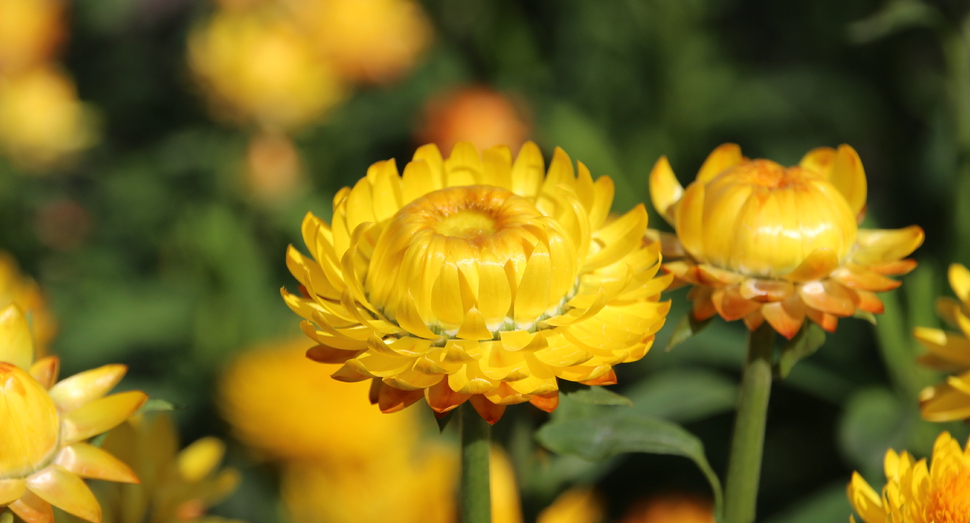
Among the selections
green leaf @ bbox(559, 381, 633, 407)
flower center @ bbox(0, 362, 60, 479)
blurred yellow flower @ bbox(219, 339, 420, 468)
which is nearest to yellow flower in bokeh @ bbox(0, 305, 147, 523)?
flower center @ bbox(0, 362, 60, 479)

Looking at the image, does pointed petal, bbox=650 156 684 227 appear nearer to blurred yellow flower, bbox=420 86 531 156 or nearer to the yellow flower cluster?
blurred yellow flower, bbox=420 86 531 156

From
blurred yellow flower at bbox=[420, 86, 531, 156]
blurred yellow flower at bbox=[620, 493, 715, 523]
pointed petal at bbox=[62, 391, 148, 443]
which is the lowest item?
blurred yellow flower at bbox=[620, 493, 715, 523]

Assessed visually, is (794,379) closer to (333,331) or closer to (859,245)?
(859,245)

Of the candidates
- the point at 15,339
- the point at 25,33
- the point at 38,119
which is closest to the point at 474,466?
the point at 15,339

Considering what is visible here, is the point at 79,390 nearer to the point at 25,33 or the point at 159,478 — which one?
the point at 159,478

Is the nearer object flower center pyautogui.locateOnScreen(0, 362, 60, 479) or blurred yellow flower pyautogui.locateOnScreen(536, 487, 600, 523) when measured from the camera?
flower center pyautogui.locateOnScreen(0, 362, 60, 479)
